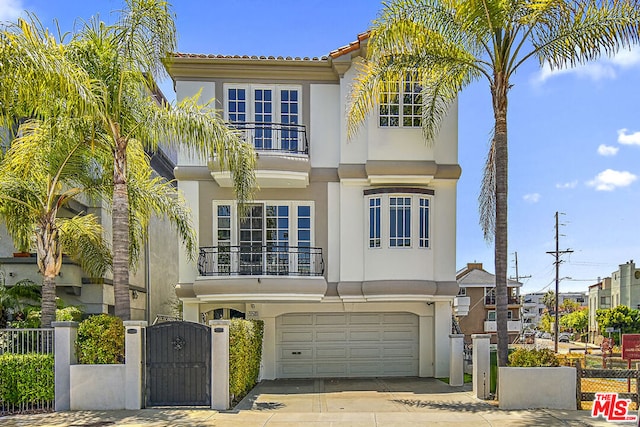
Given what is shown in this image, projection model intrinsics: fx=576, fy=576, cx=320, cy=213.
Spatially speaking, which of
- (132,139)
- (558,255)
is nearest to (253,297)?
(132,139)

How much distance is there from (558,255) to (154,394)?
118ft

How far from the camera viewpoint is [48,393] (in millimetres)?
12156

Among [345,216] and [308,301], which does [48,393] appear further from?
[345,216]

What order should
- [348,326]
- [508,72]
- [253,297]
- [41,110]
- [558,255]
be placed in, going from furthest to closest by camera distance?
[558,255] → [348,326] → [253,297] → [508,72] → [41,110]

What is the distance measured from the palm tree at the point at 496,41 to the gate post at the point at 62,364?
8.24 m

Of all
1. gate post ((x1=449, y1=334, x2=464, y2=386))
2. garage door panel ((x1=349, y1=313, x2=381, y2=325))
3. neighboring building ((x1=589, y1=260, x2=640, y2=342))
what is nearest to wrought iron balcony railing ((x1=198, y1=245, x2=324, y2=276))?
garage door panel ((x1=349, y1=313, x2=381, y2=325))

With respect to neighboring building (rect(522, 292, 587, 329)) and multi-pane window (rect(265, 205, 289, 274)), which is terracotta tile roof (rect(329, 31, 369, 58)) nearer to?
multi-pane window (rect(265, 205, 289, 274))

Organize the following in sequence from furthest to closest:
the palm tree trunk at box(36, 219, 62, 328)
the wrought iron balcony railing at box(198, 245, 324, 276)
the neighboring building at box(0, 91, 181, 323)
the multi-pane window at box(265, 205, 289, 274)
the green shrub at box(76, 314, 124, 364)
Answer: the neighboring building at box(0, 91, 181, 323) < the multi-pane window at box(265, 205, 289, 274) < the wrought iron balcony railing at box(198, 245, 324, 276) < the palm tree trunk at box(36, 219, 62, 328) < the green shrub at box(76, 314, 124, 364)

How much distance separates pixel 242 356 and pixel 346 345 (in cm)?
541

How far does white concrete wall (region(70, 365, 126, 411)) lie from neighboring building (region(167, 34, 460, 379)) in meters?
4.59

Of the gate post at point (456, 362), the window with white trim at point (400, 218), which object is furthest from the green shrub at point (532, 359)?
the window with white trim at point (400, 218)

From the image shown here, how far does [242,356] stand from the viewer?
44.4 feet

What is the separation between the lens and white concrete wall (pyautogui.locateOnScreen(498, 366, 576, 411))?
12.1 m

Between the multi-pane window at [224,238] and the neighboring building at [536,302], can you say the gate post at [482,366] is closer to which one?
the multi-pane window at [224,238]
